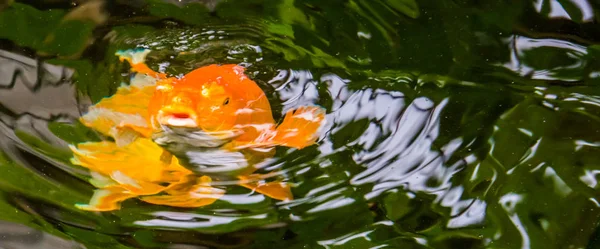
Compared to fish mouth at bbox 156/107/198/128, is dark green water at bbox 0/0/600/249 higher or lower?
lower

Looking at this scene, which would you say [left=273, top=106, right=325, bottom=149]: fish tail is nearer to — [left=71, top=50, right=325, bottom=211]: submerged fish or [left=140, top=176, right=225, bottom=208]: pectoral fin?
[left=71, top=50, right=325, bottom=211]: submerged fish

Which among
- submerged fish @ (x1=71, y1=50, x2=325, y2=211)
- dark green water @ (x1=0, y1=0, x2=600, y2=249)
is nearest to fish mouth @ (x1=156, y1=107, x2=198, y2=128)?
submerged fish @ (x1=71, y1=50, x2=325, y2=211)

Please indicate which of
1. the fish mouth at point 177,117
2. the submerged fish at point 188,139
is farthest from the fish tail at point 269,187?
the fish mouth at point 177,117

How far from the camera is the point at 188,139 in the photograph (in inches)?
25.5

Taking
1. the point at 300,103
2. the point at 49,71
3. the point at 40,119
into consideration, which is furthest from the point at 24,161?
the point at 300,103

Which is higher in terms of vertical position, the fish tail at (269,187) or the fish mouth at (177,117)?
the fish mouth at (177,117)

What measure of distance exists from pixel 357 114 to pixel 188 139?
0.85 ft

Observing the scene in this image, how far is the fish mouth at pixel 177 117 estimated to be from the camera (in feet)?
1.98

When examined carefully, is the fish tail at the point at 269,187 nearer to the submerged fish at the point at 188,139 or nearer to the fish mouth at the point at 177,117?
the submerged fish at the point at 188,139

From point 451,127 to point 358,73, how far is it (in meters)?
0.18

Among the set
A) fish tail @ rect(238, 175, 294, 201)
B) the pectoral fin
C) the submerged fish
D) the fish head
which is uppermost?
the fish head

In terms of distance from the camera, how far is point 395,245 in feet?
1.94

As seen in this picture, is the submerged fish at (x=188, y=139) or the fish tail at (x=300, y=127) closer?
the submerged fish at (x=188, y=139)

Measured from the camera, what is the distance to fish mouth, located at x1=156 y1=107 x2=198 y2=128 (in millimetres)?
603
